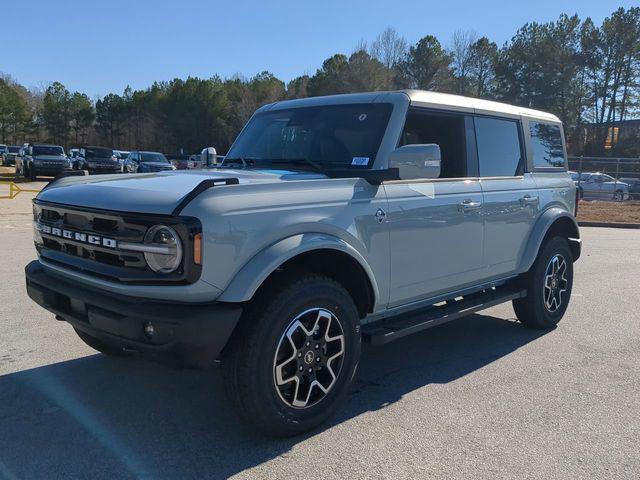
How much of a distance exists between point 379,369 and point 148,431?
1904mm

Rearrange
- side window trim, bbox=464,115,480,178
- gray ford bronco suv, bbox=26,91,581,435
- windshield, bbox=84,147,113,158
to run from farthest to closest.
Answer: windshield, bbox=84,147,113,158, side window trim, bbox=464,115,480,178, gray ford bronco suv, bbox=26,91,581,435

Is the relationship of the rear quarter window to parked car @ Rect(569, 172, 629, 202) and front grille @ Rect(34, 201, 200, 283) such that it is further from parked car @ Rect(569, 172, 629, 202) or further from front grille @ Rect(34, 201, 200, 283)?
parked car @ Rect(569, 172, 629, 202)

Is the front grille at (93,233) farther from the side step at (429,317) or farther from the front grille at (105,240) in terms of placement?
the side step at (429,317)

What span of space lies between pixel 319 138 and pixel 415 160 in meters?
0.95

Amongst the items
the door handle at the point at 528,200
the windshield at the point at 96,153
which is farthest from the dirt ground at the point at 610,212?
the windshield at the point at 96,153

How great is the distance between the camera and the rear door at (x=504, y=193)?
16.1 feet

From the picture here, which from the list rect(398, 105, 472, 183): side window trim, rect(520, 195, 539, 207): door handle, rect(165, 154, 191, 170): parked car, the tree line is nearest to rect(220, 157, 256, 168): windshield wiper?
rect(398, 105, 472, 183): side window trim

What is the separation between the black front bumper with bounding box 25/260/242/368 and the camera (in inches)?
114

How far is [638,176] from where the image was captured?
32156 millimetres

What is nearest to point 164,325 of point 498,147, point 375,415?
point 375,415

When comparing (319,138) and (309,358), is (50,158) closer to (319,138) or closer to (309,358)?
(319,138)

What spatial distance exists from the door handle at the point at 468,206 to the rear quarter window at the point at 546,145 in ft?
4.63

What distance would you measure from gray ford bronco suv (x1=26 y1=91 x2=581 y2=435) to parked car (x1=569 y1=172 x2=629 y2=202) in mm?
24669

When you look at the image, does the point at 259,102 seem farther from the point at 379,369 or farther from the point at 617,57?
the point at 379,369
